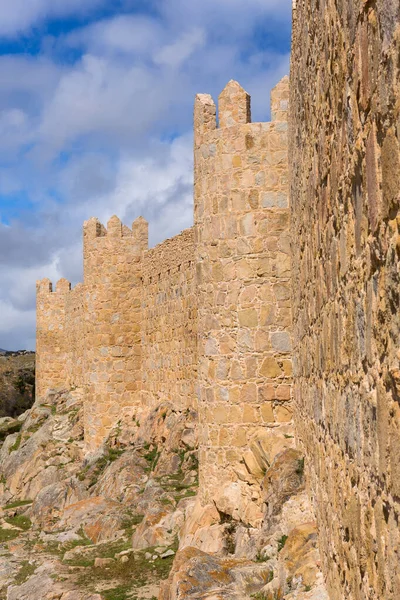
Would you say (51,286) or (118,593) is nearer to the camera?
(118,593)

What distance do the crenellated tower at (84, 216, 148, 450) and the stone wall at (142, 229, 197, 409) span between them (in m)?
0.45

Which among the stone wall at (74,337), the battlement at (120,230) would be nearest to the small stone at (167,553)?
the battlement at (120,230)

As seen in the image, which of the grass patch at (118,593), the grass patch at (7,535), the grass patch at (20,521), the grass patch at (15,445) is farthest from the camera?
the grass patch at (15,445)

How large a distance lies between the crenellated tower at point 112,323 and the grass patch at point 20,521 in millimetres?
3290

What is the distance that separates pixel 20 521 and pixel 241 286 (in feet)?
33.7

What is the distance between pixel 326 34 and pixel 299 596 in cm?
405

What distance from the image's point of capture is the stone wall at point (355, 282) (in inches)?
103

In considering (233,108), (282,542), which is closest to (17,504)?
(233,108)

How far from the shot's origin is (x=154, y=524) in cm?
1162

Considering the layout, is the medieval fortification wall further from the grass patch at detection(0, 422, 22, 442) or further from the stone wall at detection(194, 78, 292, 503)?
the grass patch at detection(0, 422, 22, 442)

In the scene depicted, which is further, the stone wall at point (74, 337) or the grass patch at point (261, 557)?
the stone wall at point (74, 337)

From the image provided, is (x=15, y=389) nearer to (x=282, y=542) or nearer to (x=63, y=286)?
(x=63, y=286)

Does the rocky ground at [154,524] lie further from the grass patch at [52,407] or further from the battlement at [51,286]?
the battlement at [51,286]

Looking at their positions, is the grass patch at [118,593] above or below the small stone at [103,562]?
below
